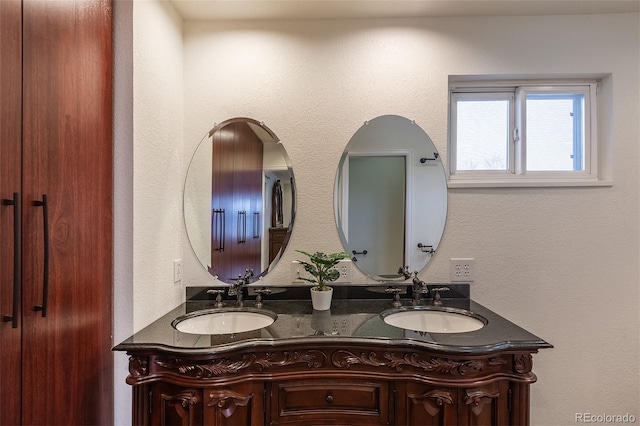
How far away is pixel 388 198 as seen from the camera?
71.1 inches

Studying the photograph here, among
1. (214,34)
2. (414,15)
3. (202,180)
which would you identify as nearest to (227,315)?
(202,180)

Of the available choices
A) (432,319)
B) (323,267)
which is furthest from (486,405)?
(323,267)

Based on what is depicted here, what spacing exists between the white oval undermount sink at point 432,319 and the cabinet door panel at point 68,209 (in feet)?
3.74

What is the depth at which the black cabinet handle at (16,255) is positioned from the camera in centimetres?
89

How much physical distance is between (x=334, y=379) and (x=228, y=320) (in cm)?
64

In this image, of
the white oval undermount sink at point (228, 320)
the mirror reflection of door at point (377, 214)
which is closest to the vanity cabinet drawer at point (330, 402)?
the white oval undermount sink at point (228, 320)

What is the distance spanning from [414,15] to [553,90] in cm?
87

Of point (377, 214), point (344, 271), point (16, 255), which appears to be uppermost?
point (377, 214)

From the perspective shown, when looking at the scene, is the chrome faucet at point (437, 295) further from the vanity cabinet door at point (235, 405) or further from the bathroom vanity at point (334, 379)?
the vanity cabinet door at point (235, 405)

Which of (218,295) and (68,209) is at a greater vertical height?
(68,209)

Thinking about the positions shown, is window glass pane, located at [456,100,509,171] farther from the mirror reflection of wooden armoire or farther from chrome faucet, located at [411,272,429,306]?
the mirror reflection of wooden armoire

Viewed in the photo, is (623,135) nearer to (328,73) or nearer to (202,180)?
(328,73)

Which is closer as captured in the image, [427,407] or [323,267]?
[427,407]

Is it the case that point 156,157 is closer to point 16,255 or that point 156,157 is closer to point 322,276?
point 16,255
